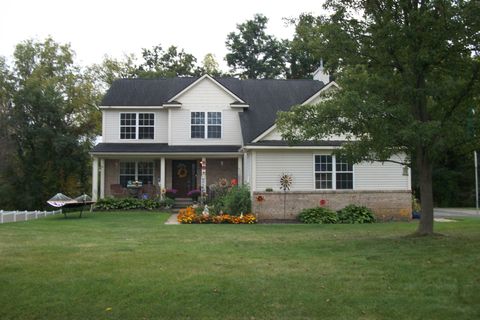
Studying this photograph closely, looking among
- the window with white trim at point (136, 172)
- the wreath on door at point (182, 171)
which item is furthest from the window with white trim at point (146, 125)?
the wreath on door at point (182, 171)

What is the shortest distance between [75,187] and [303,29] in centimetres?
2539

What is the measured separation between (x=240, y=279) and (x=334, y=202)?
531 inches

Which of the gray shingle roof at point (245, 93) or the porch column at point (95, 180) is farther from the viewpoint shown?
the gray shingle roof at point (245, 93)

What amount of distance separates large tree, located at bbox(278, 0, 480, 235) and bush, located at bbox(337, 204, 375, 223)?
7.03m

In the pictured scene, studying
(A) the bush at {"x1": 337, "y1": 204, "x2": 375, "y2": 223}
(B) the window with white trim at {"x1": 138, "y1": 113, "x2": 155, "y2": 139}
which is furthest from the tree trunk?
(B) the window with white trim at {"x1": 138, "y1": 113, "x2": 155, "y2": 139}

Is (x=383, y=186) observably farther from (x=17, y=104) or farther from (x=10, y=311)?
(x=17, y=104)

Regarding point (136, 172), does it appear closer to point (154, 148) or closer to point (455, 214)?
point (154, 148)

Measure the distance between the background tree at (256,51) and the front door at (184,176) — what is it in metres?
22.9

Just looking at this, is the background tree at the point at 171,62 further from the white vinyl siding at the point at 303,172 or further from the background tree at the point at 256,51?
the white vinyl siding at the point at 303,172

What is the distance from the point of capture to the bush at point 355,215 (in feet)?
63.8

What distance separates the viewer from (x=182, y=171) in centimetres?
2627

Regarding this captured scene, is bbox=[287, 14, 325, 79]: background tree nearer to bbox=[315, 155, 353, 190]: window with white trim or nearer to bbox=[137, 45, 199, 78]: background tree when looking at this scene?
bbox=[315, 155, 353, 190]: window with white trim

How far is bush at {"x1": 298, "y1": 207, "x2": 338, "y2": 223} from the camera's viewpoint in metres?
19.2

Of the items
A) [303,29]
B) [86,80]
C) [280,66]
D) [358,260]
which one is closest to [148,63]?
[86,80]
